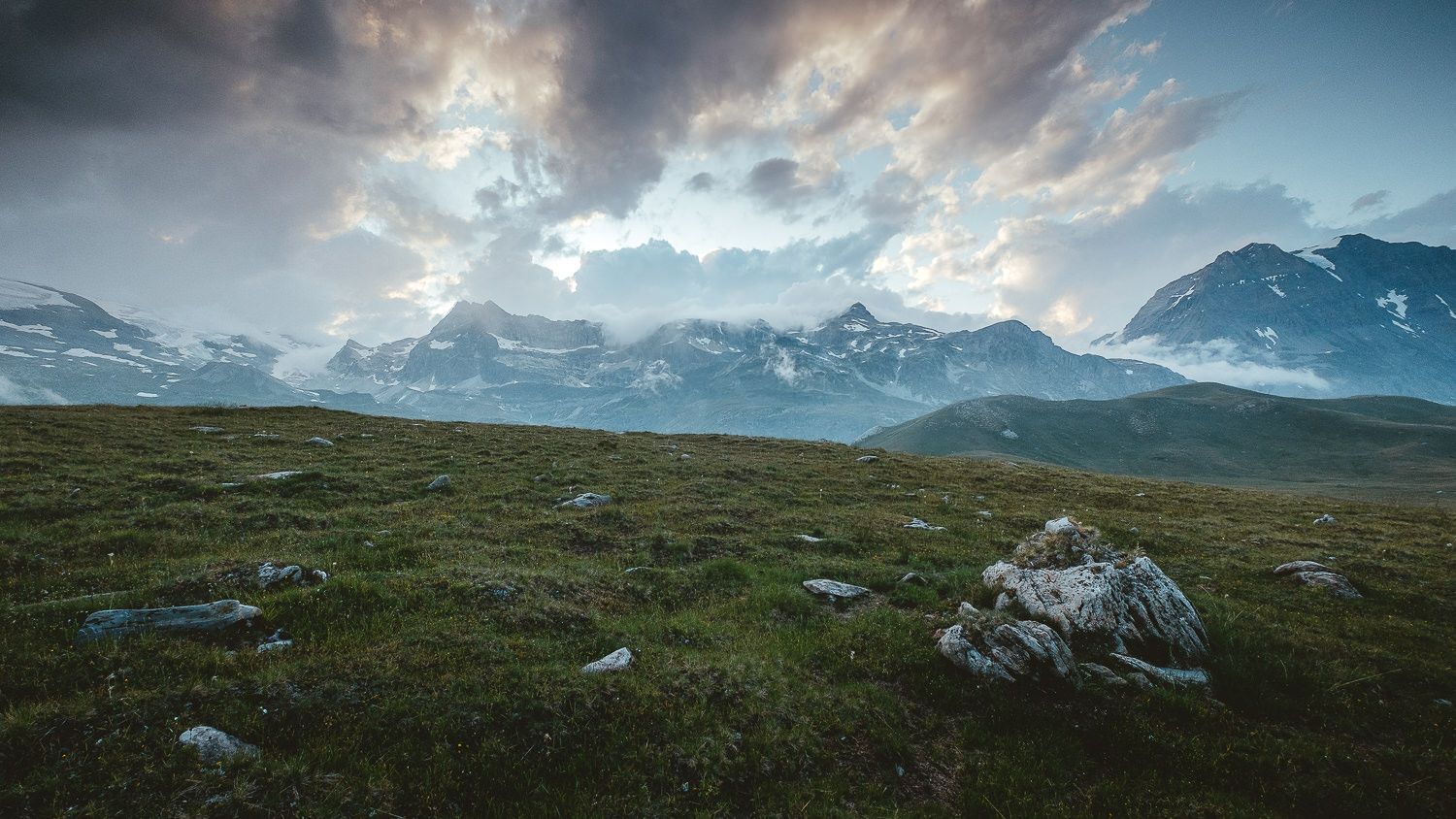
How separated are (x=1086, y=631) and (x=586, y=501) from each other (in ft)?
60.9

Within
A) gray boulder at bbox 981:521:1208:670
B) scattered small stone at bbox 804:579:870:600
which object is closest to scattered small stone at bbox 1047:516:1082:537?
gray boulder at bbox 981:521:1208:670

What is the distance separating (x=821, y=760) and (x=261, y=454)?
102 feet

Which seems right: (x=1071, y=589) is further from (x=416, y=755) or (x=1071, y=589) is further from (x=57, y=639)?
(x=57, y=639)

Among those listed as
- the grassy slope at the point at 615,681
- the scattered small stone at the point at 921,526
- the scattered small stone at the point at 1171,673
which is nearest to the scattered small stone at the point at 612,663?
the grassy slope at the point at 615,681

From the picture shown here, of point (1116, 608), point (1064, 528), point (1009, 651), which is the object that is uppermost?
point (1064, 528)

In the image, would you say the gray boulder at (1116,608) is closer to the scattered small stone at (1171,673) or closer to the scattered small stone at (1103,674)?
the scattered small stone at (1171,673)

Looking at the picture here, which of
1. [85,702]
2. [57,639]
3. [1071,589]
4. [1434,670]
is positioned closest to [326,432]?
[57,639]

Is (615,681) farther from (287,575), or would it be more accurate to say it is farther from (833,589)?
(287,575)

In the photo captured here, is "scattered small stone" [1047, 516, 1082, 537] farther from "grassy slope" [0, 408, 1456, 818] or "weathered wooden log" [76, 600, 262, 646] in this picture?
"weathered wooden log" [76, 600, 262, 646]

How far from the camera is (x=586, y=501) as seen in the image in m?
22.9

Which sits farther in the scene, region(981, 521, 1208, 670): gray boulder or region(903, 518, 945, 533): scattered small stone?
region(903, 518, 945, 533): scattered small stone

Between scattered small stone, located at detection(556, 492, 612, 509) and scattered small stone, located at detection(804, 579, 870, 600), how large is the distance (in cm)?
1101

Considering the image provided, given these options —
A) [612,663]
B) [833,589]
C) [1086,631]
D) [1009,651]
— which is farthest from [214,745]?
[1086,631]

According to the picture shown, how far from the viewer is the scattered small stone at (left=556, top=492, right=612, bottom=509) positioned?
22203mm
